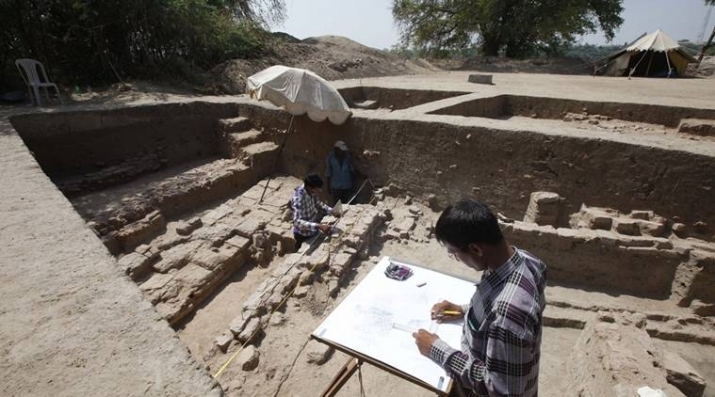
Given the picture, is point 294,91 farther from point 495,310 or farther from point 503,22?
point 503,22

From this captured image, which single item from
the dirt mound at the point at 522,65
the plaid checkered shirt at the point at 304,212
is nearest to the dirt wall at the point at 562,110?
the plaid checkered shirt at the point at 304,212

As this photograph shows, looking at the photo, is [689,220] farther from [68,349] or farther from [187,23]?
[187,23]

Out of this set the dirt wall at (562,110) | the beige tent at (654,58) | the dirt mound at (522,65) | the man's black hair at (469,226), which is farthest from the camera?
the dirt mound at (522,65)

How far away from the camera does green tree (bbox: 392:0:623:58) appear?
18531 mm

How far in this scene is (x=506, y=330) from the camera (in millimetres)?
1514

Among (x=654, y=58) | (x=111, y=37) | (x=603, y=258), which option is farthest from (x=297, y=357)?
(x=654, y=58)

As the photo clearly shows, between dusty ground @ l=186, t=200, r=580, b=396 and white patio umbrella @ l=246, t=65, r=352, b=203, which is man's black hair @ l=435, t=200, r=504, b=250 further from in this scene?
white patio umbrella @ l=246, t=65, r=352, b=203

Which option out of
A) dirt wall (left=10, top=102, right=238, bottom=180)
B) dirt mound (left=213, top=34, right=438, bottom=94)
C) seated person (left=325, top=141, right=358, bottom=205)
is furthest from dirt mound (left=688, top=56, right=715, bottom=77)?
dirt wall (left=10, top=102, right=238, bottom=180)

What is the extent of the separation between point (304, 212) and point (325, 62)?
460 inches

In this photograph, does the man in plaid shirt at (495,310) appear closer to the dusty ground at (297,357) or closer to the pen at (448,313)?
the pen at (448,313)

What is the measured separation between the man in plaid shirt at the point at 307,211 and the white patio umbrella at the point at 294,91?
1706 millimetres

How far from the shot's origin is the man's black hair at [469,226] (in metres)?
1.64

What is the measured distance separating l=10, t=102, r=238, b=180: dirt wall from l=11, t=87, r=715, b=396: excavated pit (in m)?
0.03

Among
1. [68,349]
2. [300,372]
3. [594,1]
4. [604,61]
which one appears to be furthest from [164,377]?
[594,1]
